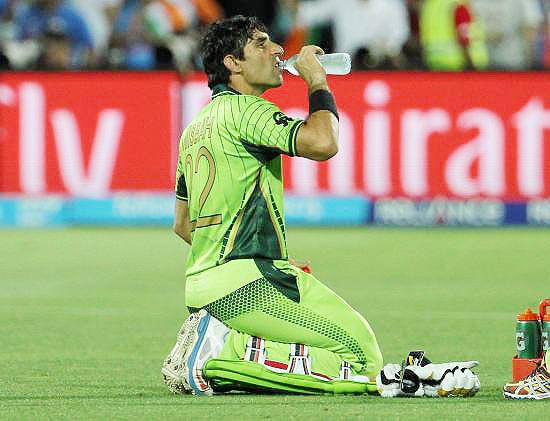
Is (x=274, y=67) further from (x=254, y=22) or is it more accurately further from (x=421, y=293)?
(x=421, y=293)

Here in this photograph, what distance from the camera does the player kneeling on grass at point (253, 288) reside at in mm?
7324

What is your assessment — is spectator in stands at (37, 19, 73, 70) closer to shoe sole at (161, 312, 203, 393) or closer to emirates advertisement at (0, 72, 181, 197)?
emirates advertisement at (0, 72, 181, 197)

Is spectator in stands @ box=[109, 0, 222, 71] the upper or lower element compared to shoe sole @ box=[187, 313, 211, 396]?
upper

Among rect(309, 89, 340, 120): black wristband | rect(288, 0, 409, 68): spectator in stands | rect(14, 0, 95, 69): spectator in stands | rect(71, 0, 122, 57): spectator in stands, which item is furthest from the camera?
rect(71, 0, 122, 57): spectator in stands

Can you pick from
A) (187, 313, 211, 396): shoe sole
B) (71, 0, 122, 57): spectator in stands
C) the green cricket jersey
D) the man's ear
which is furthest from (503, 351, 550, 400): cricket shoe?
(71, 0, 122, 57): spectator in stands

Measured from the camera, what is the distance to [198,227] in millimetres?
7535

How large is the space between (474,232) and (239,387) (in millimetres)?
11001

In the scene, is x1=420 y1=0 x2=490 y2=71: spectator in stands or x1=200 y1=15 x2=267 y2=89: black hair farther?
x1=420 y1=0 x2=490 y2=71: spectator in stands

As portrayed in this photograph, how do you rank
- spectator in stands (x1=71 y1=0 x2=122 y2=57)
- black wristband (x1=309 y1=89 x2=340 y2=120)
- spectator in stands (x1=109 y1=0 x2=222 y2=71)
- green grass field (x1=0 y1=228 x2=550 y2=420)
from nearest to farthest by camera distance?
1. green grass field (x1=0 y1=228 x2=550 y2=420)
2. black wristband (x1=309 y1=89 x2=340 y2=120)
3. spectator in stands (x1=109 y1=0 x2=222 y2=71)
4. spectator in stands (x1=71 y1=0 x2=122 y2=57)

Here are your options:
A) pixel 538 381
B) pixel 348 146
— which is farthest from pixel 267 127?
pixel 348 146

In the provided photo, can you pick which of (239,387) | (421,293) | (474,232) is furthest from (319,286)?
(474,232)

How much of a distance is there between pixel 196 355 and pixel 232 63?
1.33 metres

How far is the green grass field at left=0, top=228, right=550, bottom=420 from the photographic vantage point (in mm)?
6984

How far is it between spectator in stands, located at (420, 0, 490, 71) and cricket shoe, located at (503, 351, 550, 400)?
1173cm
